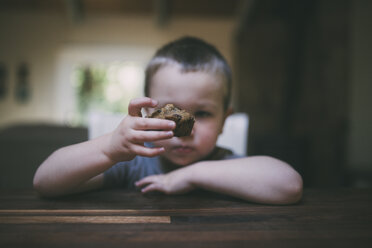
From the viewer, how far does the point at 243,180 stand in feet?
1.87

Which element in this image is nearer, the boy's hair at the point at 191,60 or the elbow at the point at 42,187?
the elbow at the point at 42,187

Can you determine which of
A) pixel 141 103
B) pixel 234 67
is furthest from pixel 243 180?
pixel 234 67

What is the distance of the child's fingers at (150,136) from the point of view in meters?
0.45

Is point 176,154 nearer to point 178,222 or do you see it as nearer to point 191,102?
point 191,102

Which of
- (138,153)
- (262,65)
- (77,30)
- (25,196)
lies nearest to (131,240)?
(138,153)

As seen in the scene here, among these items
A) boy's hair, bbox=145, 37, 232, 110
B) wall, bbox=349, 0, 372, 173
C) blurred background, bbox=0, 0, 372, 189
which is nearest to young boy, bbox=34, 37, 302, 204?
boy's hair, bbox=145, 37, 232, 110

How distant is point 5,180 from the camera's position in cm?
182

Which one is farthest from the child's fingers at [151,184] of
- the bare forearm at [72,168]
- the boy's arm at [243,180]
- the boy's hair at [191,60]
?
the boy's hair at [191,60]

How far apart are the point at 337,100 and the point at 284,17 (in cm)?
224

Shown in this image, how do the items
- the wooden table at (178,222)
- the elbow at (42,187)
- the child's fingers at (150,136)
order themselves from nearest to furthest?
the wooden table at (178,222)
the child's fingers at (150,136)
the elbow at (42,187)

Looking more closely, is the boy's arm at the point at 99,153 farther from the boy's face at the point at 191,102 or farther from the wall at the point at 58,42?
the wall at the point at 58,42

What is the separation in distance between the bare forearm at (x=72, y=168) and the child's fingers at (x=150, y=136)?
0.32ft

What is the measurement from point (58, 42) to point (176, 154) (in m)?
5.62

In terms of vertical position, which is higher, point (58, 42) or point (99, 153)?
point (58, 42)
